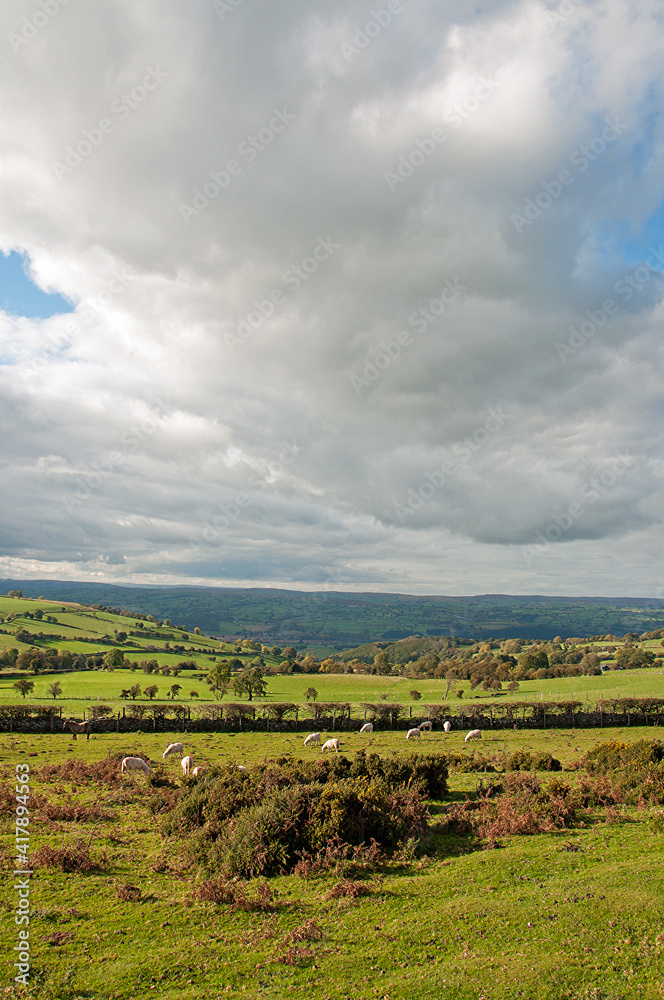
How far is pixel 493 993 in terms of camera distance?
10.1 metres

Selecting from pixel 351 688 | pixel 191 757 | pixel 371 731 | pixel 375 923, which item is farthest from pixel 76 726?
pixel 351 688

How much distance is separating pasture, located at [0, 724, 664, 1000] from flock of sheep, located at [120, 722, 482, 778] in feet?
32.5

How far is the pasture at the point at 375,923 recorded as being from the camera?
34.8ft

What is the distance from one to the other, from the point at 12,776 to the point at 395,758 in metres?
23.0

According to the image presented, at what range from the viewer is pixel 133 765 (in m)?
31.7

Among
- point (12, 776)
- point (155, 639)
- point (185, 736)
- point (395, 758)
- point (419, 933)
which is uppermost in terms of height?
point (419, 933)

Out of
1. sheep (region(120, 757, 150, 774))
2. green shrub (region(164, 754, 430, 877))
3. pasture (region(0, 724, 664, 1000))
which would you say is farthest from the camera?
sheep (region(120, 757, 150, 774))

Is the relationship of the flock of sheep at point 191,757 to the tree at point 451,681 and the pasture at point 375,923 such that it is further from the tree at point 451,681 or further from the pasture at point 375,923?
the tree at point 451,681

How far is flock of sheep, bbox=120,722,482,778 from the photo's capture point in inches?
1231

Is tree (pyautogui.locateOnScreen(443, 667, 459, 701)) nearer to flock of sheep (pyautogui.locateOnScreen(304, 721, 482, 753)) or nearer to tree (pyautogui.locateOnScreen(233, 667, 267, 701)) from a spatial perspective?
flock of sheep (pyautogui.locateOnScreen(304, 721, 482, 753))

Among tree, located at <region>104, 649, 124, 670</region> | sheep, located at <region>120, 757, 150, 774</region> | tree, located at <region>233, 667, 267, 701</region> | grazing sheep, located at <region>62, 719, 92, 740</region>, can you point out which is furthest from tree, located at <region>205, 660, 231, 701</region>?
sheep, located at <region>120, 757, 150, 774</region>

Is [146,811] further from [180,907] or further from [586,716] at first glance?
[586,716]

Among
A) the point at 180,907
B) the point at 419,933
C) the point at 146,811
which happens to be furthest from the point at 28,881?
the point at 419,933

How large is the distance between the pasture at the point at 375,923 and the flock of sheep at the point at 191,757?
9897 millimetres
